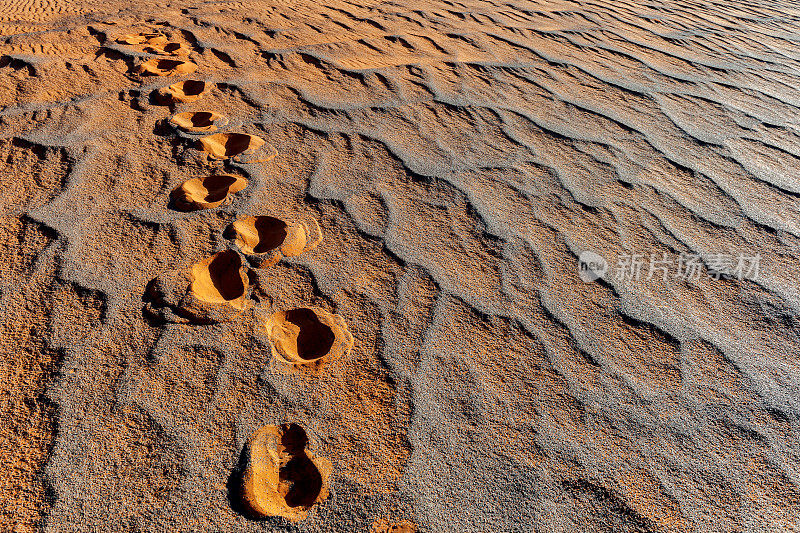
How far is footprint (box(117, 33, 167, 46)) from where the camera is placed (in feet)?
8.55

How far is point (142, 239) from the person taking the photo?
1.52m

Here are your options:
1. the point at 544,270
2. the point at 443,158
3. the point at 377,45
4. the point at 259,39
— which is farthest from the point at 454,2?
the point at 544,270

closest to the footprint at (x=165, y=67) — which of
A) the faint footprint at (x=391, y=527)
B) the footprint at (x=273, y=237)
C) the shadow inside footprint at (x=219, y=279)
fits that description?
the footprint at (x=273, y=237)

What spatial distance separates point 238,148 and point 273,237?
52 centimetres

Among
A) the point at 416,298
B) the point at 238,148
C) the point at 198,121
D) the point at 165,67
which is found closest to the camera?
the point at 416,298

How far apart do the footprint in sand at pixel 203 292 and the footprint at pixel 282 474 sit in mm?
350

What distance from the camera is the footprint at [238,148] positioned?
6.16ft

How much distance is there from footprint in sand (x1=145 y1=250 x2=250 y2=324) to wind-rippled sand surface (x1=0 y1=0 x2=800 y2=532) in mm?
30

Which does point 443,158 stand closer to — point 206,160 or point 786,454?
point 206,160

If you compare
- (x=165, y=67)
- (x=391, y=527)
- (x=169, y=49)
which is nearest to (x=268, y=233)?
(x=391, y=527)

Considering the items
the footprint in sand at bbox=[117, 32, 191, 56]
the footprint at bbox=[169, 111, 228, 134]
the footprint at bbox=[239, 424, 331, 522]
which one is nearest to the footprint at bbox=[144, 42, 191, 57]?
the footprint in sand at bbox=[117, 32, 191, 56]

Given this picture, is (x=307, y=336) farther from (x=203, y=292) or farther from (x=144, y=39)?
(x=144, y=39)

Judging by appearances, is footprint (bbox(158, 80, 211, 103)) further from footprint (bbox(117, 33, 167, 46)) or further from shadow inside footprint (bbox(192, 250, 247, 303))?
shadow inside footprint (bbox(192, 250, 247, 303))

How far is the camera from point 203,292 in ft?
4.57
